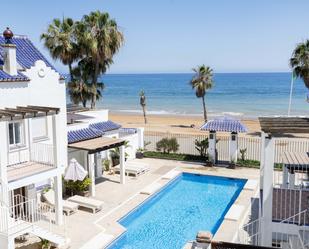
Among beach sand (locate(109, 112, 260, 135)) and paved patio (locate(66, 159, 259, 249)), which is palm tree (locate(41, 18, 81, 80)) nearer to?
paved patio (locate(66, 159, 259, 249))

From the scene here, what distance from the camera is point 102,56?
112 ft

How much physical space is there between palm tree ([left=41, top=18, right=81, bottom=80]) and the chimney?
17318mm

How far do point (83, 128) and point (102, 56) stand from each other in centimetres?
1253

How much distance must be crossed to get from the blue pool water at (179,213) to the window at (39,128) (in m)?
5.83

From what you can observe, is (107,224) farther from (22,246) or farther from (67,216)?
(22,246)

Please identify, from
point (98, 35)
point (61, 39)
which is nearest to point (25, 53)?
point (61, 39)

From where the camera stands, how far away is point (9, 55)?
16.1 meters

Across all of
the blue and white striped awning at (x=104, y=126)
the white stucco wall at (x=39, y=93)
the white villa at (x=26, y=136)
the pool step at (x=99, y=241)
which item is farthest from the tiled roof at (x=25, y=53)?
the pool step at (x=99, y=241)

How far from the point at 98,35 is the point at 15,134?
63.9 feet

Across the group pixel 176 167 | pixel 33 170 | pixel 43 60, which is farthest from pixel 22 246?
pixel 176 167

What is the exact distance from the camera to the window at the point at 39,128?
17.8 meters

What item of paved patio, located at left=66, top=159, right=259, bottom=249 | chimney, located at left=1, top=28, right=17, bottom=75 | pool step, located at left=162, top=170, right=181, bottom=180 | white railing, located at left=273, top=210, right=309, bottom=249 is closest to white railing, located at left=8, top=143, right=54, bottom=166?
paved patio, located at left=66, top=159, right=259, bottom=249

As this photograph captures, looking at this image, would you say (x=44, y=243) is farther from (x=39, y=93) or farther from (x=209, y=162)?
(x=209, y=162)

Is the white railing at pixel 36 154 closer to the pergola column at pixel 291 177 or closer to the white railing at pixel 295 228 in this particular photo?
the white railing at pixel 295 228
